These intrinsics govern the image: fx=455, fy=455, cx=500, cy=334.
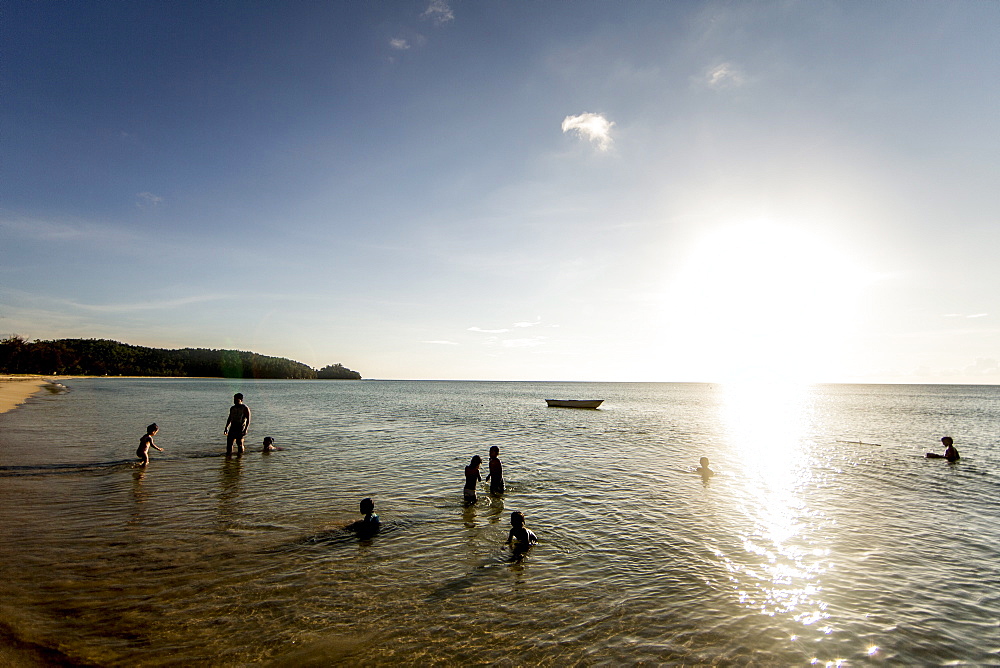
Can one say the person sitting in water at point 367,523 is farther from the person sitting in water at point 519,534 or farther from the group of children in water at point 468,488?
the person sitting in water at point 519,534

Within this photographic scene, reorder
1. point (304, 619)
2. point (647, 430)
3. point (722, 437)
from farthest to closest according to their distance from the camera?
point (647, 430), point (722, 437), point (304, 619)

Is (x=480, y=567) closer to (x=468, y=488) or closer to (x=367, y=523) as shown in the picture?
(x=367, y=523)

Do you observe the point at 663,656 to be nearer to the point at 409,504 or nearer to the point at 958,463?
the point at 409,504

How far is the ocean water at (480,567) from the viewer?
7191 mm

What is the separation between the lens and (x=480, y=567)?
10.3m

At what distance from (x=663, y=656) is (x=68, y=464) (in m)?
24.5

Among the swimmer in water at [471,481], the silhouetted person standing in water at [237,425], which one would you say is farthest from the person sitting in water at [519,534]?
the silhouetted person standing in water at [237,425]

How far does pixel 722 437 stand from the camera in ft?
132

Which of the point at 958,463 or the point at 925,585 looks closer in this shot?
the point at 925,585

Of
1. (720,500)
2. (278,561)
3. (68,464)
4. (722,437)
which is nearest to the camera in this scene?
(278,561)

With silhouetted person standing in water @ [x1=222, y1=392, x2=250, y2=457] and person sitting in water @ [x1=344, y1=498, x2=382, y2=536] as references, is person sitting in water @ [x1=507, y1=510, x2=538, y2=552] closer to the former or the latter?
person sitting in water @ [x1=344, y1=498, x2=382, y2=536]

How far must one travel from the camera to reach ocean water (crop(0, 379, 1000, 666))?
719 cm

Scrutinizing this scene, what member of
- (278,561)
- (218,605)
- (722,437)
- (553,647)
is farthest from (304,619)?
(722,437)

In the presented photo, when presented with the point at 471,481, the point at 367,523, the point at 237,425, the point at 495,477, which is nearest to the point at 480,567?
the point at 367,523
